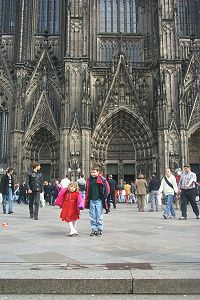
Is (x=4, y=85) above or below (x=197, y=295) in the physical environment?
above

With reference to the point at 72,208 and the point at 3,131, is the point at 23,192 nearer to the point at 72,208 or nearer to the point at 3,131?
the point at 3,131

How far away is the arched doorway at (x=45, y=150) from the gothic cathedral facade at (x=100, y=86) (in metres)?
0.08

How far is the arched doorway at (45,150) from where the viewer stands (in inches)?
1108

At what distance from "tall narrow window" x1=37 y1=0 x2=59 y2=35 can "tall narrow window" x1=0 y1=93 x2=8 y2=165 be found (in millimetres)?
6854

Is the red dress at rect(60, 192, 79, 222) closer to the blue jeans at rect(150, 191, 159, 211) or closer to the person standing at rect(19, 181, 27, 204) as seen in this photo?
the blue jeans at rect(150, 191, 159, 211)

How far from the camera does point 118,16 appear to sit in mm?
31109

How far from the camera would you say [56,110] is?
28406 millimetres

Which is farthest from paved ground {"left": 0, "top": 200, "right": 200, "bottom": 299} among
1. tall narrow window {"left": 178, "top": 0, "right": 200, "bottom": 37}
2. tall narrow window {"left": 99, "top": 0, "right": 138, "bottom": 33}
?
tall narrow window {"left": 178, "top": 0, "right": 200, "bottom": 37}

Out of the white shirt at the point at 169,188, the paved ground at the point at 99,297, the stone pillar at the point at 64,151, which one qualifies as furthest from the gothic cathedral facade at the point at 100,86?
the paved ground at the point at 99,297

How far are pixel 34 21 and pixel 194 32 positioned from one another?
13.2 m

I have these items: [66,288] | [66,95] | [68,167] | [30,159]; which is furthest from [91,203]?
[30,159]

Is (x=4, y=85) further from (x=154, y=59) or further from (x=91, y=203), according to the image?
(x=91, y=203)

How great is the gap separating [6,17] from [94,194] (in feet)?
90.4

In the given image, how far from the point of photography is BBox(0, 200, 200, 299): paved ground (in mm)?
4340
